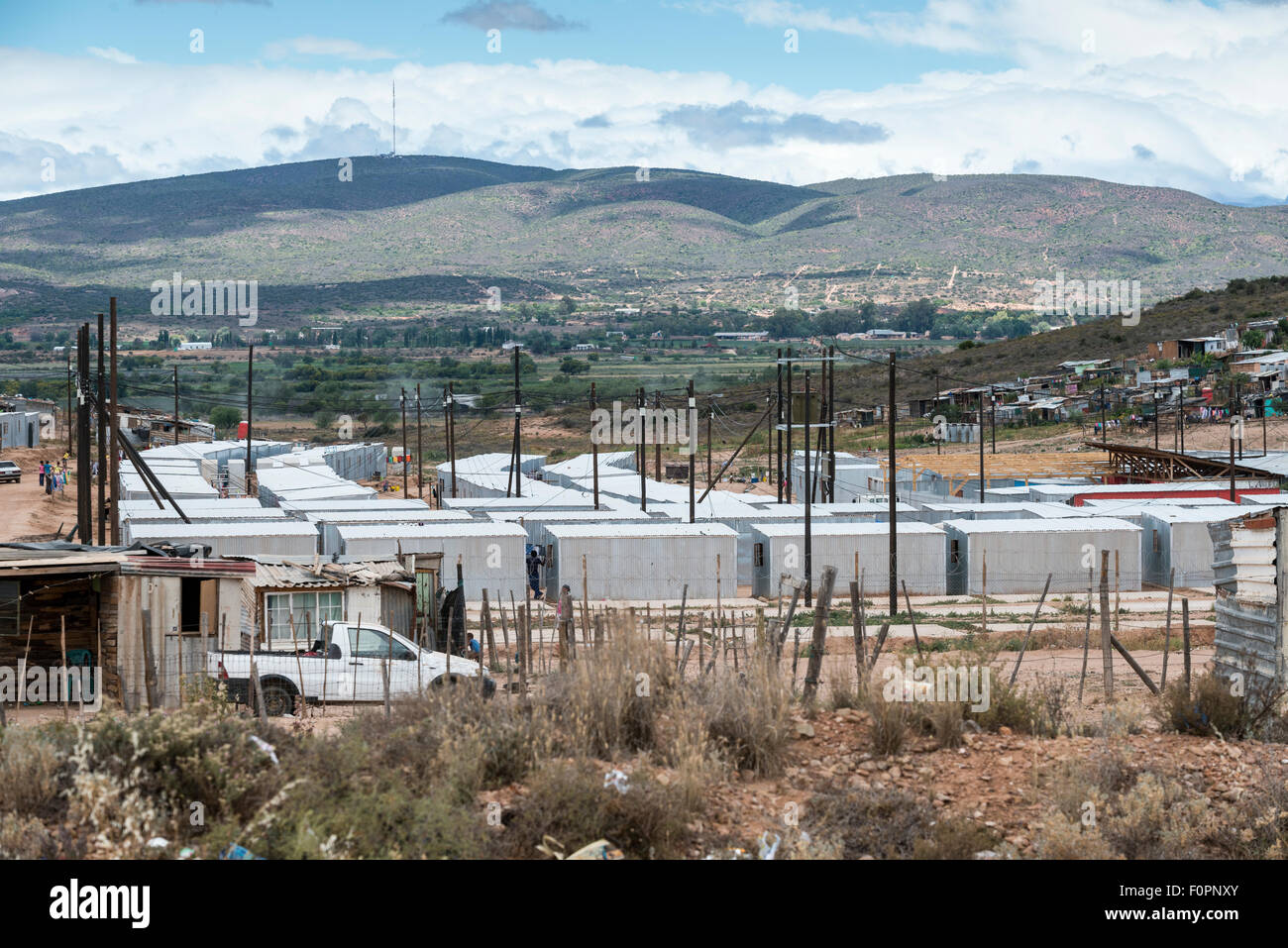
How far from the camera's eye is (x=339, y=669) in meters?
15.5

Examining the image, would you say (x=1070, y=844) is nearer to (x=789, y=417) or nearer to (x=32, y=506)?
(x=789, y=417)

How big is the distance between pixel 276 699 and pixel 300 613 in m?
3.15

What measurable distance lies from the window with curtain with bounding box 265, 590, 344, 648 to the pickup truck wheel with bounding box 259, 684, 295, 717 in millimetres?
1954

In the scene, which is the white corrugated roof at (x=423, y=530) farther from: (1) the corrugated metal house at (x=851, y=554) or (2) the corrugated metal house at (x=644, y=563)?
(1) the corrugated metal house at (x=851, y=554)

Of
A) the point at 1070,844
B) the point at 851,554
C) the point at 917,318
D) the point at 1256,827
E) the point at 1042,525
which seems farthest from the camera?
the point at 917,318

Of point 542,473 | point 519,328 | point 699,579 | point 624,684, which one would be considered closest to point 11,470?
point 542,473

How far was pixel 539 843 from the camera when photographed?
856 cm

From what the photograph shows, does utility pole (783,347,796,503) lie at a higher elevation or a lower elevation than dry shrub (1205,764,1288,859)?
higher

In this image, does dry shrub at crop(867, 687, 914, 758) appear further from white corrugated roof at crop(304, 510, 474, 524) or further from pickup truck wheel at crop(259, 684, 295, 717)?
white corrugated roof at crop(304, 510, 474, 524)

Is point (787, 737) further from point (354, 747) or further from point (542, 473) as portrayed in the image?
point (542, 473)

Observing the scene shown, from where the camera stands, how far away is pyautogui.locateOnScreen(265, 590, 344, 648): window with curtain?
1739 centimetres

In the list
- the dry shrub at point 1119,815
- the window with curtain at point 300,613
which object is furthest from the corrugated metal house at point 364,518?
the dry shrub at point 1119,815

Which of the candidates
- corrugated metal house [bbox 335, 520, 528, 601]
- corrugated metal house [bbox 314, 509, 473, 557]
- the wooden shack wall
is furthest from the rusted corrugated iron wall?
corrugated metal house [bbox 314, 509, 473, 557]

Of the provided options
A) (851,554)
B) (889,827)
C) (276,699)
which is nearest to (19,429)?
(851,554)
